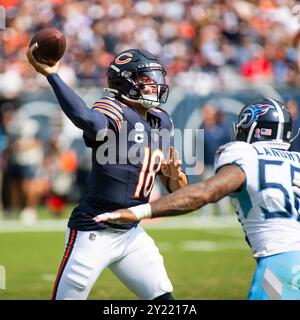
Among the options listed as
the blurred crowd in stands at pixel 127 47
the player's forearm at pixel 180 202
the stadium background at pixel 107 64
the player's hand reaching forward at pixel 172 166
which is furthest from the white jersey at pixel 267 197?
the blurred crowd in stands at pixel 127 47

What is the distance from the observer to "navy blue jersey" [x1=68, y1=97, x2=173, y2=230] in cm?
453

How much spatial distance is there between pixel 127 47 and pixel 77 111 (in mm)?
11113

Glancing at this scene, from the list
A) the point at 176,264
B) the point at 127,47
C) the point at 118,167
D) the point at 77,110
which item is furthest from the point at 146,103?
the point at 127,47

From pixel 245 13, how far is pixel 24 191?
5699 millimetres

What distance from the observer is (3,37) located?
607 inches

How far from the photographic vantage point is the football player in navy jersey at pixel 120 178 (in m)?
4.41

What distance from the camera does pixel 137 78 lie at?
189 inches

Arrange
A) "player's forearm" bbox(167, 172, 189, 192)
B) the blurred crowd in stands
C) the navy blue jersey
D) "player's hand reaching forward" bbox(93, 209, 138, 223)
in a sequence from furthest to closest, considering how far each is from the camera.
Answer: the blurred crowd in stands
"player's forearm" bbox(167, 172, 189, 192)
the navy blue jersey
"player's hand reaching forward" bbox(93, 209, 138, 223)

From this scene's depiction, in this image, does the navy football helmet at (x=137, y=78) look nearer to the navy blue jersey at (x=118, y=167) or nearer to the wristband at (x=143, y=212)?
the navy blue jersey at (x=118, y=167)

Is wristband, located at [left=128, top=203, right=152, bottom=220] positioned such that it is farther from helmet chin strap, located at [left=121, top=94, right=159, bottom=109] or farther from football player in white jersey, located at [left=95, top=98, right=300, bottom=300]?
helmet chin strap, located at [left=121, top=94, right=159, bottom=109]

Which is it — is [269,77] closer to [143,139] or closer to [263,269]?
[143,139]

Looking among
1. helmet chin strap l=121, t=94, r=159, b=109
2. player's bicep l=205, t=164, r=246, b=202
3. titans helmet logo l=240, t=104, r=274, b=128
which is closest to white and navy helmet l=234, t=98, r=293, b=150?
titans helmet logo l=240, t=104, r=274, b=128

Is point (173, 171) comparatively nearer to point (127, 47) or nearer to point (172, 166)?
point (172, 166)

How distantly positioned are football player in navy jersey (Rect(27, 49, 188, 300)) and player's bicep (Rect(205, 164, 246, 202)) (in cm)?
87
